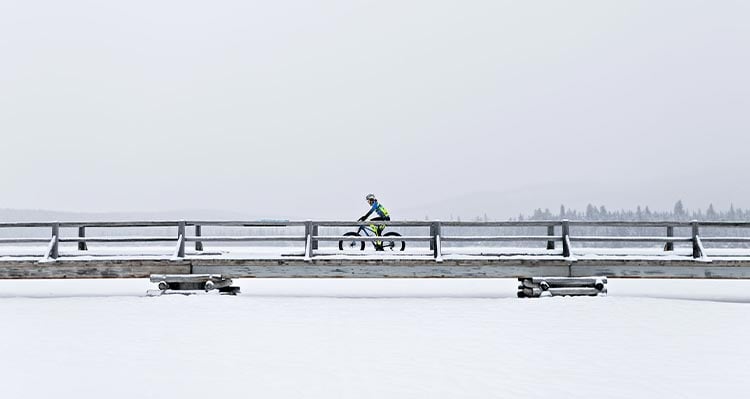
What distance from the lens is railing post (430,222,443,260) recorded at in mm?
14220

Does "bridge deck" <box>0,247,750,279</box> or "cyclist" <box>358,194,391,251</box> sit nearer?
"bridge deck" <box>0,247,750,279</box>

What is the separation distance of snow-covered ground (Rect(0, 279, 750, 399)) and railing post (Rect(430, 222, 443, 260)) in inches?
42.5

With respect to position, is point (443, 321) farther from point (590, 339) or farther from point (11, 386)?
point (11, 386)

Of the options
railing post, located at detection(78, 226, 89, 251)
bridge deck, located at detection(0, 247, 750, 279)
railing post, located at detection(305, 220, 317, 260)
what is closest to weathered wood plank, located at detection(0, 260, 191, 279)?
bridge deck, located at detection(0, 247, 750, 279)

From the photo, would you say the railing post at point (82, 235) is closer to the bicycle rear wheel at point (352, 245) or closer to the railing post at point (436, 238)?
the bicycle rear wheel at point (352, 245)

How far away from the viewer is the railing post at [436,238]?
14.2 meters

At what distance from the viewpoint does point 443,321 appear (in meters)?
11.5

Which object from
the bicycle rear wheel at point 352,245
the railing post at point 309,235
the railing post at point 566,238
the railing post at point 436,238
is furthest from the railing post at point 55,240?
the railing post at point 566,238

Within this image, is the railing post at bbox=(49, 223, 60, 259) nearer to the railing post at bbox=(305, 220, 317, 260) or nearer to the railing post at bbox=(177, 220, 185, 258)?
the railing post at bbox=(177, 220, 185, 258)

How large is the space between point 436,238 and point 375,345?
17.0 ft

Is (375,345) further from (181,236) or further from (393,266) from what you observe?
(181,236)

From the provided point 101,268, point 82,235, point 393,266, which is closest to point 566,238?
point 393,266

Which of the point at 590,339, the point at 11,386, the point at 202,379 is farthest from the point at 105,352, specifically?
the point at 590,339

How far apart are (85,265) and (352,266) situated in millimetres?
6371
